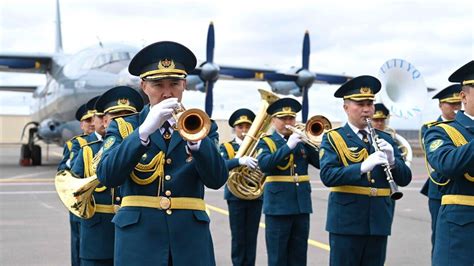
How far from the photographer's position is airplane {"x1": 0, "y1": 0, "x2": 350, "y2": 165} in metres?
18.5

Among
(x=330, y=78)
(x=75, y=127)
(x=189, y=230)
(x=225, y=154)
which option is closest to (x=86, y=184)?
(x=189, y=230)

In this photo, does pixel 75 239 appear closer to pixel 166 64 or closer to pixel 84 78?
pixel 166 64

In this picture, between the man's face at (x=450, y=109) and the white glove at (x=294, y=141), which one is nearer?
the white glove at (x=294, y=141)

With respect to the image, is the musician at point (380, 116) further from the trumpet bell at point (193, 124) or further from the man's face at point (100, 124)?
the trumpet bell at point (193, 124)

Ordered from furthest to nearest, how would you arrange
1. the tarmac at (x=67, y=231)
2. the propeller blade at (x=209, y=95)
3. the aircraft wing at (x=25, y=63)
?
1. the aircraft wing at (x=25, y=63)
2. the propeller blade at (x=209, y=95)
3. the tarmac at (x=67, y=231)

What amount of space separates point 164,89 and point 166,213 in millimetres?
672

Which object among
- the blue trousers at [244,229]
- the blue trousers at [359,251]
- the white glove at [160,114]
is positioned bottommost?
the blue trousers at [244,229]

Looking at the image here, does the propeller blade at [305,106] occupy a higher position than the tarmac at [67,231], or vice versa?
the propeller blade at [305,106]

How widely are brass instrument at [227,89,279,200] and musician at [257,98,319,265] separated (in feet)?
1.20

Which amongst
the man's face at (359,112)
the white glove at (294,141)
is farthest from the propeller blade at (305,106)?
the man's face at (359,112)

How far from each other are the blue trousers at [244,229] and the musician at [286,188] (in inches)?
29.2

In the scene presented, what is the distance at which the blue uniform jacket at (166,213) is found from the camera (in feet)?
10.7

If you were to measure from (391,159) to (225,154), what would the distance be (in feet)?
12.1

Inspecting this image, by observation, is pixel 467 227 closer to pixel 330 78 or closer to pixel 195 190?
pixel 195 190
